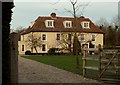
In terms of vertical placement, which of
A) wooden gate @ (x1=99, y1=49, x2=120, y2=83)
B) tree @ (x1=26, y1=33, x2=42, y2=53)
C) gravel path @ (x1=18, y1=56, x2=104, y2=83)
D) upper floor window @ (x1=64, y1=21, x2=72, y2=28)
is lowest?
gravel path @ (x1=18, y1=56, x2=104, y2=83)

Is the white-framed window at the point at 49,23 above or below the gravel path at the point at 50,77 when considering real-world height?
above

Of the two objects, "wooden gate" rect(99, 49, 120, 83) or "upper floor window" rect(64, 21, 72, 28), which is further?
"upper floor window" rect(64, 21, 72, 28)

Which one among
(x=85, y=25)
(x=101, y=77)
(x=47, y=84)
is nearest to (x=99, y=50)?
(x=101, y=77)

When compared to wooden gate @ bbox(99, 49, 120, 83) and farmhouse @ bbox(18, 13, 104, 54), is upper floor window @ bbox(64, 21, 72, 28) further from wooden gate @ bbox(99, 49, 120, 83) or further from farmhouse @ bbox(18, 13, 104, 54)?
wooden gate @ bbox(99, 49, 120, 83)

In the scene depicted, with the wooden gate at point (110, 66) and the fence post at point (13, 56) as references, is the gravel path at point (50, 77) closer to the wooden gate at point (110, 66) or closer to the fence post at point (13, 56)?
the wooden gate at point (110, 66)

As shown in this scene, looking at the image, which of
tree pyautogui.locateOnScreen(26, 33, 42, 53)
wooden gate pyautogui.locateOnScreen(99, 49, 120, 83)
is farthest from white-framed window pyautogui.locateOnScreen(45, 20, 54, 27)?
wooden gate pyautogui.locateOnScreen(99, 49, 120, 83)

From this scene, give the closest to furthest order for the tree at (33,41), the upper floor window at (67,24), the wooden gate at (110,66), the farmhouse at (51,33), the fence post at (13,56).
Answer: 1. the fence post at (13,56)
2. the wooden gate at (110,66)
3. the tree at (33,41)
4. the farmhouse at (51,33)
5. the upper floor window at (67,24)

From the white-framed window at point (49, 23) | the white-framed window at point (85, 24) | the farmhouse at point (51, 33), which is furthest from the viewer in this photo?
the white-framed window at point (85, 24)

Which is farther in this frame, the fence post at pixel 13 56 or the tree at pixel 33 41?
the tree at pixel 33 41

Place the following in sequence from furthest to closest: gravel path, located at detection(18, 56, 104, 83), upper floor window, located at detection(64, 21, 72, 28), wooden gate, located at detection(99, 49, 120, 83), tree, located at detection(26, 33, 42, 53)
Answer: upper floor window, located at detection(64, 21, 72, 28) → tree, located at detection(26, 33, 42, 53) → gravel path, located at detection(18, 56, 104, 83) → wooden gate, located at detection(99, 49, 120, 83)

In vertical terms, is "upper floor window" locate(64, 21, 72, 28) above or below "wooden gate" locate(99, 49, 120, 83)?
above

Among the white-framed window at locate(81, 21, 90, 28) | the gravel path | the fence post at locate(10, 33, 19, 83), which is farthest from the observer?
the white-framed window at locate(81, 21, 90, 28)

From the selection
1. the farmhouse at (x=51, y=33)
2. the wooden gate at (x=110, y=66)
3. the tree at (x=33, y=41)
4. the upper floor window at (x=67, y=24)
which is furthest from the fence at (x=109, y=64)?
the upper floor window at (x=67, y=24)

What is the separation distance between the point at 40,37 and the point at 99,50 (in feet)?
168
